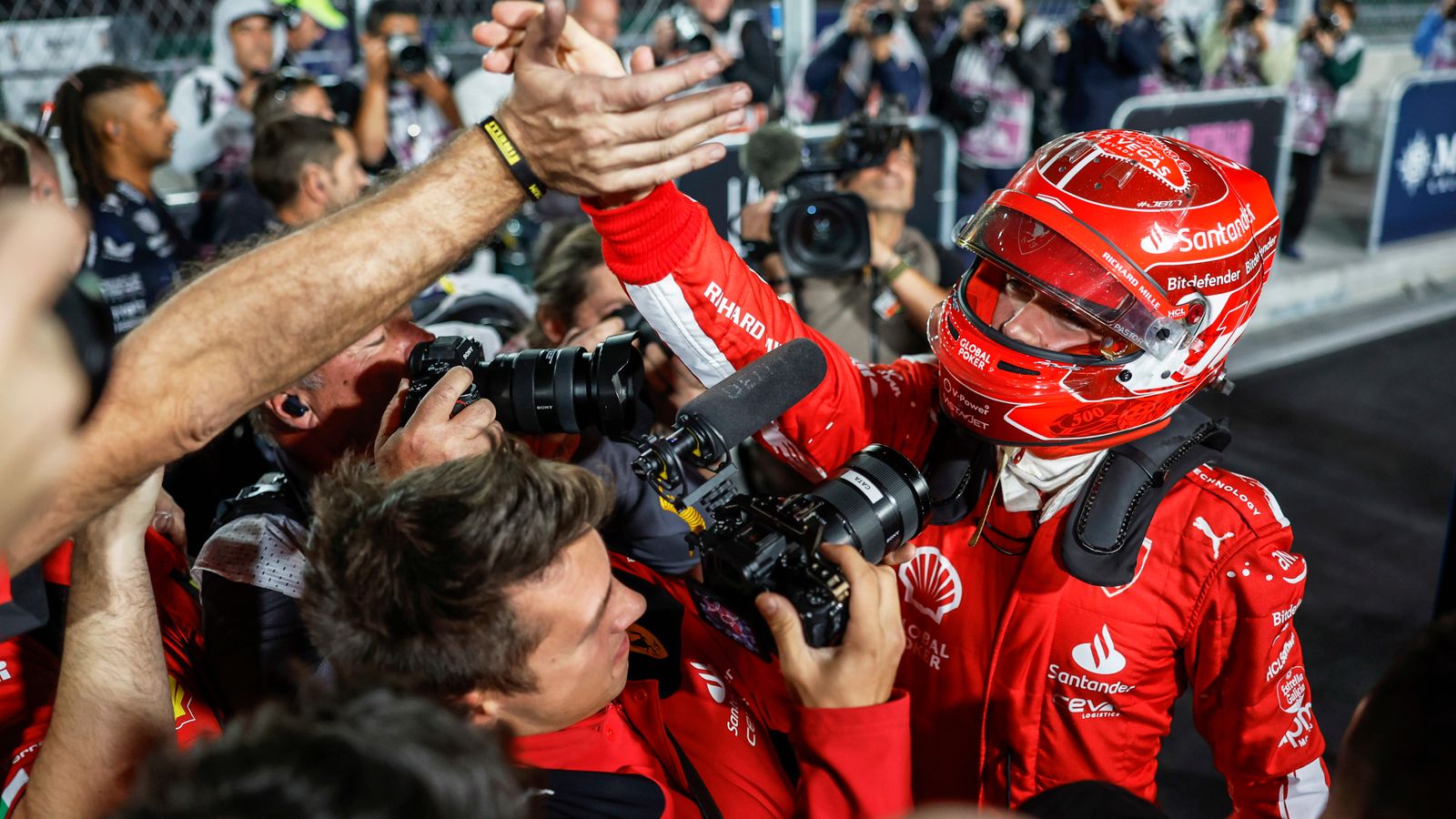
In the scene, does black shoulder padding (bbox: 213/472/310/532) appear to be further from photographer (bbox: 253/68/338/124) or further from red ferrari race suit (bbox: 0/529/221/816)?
photographer (bbox: 253/68/338/124)

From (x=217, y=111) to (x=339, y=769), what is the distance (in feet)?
16.6

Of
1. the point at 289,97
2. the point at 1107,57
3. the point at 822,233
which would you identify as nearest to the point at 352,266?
the point at 822,233

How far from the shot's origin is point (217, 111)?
5.06m

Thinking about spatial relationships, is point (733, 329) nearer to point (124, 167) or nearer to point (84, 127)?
point (124, 167)

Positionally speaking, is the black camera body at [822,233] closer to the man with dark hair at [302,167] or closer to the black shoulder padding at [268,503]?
the man with dark hair at [302,167]

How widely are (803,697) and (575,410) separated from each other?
64 cm

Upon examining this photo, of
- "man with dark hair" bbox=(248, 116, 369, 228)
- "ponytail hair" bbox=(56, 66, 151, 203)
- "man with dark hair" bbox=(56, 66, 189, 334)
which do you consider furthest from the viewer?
"ponytail hair" bbox=(56, 66, 151, 203)

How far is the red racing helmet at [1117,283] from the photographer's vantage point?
1.58m

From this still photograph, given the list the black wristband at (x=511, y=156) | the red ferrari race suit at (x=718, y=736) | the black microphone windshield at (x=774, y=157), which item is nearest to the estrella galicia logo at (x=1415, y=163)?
the black microphone windshield at (x=774, y=157)

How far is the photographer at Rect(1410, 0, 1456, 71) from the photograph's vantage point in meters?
8.78

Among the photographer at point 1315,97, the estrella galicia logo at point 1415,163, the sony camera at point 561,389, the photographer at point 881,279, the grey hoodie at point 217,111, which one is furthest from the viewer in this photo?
the photographer at point 1315,97

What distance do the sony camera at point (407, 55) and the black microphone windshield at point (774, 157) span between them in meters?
1.87

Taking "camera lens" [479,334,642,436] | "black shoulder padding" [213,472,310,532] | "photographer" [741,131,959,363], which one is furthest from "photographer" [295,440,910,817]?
"photographer" [741,131,959,363]

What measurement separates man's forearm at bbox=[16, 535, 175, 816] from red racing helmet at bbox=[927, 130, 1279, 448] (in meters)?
1.20
